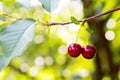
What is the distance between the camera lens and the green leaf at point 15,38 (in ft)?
2.99

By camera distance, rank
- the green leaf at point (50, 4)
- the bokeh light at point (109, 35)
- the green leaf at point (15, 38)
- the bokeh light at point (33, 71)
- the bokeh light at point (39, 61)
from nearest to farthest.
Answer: the green leaf at point (15, 38) < the green leaf at point (50, 4) < the bokeh light at point (109, 35) < the bokeh light at point (33, 71) < the bokeh light at point (39, 61)

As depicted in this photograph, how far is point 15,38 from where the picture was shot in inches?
38.4

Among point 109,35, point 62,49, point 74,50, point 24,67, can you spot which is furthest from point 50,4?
point 24,67

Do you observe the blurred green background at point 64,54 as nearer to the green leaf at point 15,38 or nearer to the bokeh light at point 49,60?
the bokeh light at point 49,60

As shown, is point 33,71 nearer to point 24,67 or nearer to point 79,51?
point 24,67

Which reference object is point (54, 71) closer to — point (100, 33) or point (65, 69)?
point (65, 69)

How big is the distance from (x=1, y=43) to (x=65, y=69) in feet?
10.8

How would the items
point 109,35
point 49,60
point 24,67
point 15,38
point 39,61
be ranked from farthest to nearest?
point 39,61 < point 24,67 < point 49,60 < point 109,35 < point 15,38

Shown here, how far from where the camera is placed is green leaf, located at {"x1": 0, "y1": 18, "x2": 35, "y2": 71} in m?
0.91

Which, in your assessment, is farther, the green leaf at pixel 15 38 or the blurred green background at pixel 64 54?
the blurred green background at pixel 64 54

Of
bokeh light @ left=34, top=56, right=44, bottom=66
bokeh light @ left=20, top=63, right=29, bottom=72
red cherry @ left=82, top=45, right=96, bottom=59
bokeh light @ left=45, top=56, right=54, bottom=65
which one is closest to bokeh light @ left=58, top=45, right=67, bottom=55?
bokeh light @ left=45, top=56, right=54, bottom=65

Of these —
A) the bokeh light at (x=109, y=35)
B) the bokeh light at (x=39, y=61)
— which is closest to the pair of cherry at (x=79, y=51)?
the bokeh light at (x=109, y=35)

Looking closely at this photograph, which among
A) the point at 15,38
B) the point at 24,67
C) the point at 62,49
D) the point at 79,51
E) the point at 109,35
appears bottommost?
the point at 24,67

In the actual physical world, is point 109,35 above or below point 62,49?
above
